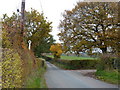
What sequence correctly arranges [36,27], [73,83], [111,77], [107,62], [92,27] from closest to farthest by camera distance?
[73,83] → [111,77] → [107,62] → [36,27] → [92,27]

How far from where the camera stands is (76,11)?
19547 millimetres

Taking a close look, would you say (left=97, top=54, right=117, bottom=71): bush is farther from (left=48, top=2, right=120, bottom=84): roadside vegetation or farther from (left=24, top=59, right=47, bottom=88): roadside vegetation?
(left=24, top=59, right=47, bottom=88): roadside vegetation

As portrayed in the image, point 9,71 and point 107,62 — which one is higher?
point 9,71

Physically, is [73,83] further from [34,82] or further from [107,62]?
[107,62]

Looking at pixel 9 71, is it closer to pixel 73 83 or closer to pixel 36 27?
pixel 73 83

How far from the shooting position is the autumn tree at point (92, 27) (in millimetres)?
17312

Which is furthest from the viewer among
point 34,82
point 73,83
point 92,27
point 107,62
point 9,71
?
point 92,27

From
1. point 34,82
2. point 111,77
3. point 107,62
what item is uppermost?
point 107,62

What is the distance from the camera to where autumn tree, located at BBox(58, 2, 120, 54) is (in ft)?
56.8

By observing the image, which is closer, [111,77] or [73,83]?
[73,83]

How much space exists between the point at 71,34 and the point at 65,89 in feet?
44.3

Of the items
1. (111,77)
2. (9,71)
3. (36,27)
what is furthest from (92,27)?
(9,71)

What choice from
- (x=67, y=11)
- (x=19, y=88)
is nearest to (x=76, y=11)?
(x=67, y=11)

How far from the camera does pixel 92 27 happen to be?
740 inches
